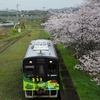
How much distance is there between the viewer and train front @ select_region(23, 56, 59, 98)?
1055 cm

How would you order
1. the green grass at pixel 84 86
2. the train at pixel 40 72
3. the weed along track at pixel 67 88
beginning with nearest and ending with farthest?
the train at pixel 40 72
the weed along track at pixel 67 88
the green grass at pixel 84 86

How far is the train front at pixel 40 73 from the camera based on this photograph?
34.6ft

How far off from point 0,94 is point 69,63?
810 centimetres

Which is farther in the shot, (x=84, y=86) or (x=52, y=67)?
(x=84, y=86)

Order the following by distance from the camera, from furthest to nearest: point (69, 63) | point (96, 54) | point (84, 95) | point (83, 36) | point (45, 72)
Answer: point (69, 63) < point (83, 36) < point (96, 54) < point (84, 95) < point (45, 72)

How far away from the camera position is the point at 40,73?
1062 centimetres

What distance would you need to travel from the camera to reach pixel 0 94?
38.2 ft

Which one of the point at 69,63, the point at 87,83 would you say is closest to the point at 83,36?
the point at 87,83

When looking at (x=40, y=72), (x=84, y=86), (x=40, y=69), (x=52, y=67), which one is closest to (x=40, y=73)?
(x=40, y=72)

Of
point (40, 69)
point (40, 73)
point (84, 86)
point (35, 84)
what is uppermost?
point (40, 69)

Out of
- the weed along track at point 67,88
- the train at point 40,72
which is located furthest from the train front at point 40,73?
the weed along track at point 67,88

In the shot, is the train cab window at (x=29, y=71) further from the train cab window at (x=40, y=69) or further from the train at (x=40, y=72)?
the train cab window at (x=40, y=69)

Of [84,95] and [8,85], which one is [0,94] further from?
[84,95]

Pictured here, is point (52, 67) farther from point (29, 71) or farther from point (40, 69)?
point (29, 71)
